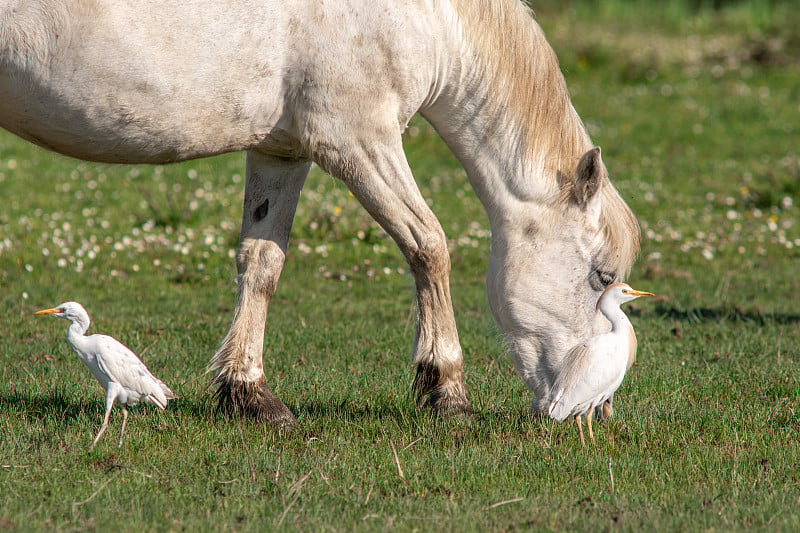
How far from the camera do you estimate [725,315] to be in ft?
24.4

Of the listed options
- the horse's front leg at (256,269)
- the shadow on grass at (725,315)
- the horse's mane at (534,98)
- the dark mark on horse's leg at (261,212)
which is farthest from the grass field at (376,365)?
the horse's mane at (534,98)

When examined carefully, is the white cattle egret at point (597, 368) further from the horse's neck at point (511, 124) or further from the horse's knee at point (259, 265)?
the horse's knee at point (259, 265)

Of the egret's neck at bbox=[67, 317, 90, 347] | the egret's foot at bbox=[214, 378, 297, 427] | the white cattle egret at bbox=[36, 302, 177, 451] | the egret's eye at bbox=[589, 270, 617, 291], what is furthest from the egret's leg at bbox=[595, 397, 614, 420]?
the egret's neck at bbox=[67, 317, 90, 347]

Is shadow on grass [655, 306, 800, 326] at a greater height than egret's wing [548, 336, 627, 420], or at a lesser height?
lesser

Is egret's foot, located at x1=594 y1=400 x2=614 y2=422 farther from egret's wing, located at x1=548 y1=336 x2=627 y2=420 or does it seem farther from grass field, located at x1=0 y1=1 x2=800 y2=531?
egret's wing, located at x1=548 y1=336 x2=627 y2=420

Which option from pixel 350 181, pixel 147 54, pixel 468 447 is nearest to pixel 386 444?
pixel 468 447

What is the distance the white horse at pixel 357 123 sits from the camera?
13.4 ft

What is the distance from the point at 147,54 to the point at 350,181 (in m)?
1.12

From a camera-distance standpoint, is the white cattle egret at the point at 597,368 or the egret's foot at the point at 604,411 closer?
the white cattle egret at the point at 597,368

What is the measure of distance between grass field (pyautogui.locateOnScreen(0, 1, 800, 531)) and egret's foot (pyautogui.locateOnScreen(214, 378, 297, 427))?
0.34 ft

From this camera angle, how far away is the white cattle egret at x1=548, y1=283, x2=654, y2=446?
4.42 metres

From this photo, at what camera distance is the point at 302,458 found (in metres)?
4.25

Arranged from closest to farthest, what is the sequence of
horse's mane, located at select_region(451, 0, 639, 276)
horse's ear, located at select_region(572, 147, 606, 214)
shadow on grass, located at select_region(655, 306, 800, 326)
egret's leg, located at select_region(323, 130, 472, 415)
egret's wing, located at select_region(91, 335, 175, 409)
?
egret's wing, located at select_region(91, 335, 175, 409) → egret's leg, located at select_region(323, 130, 472, 415) → horse's ear, located at select_region(572, 147, 606, 214) → horse's mane, located at select_region(451, 0, 639, 276) → shadow on grass, located at select_region(655, 306, 800, 326)

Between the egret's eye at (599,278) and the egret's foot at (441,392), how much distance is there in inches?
33.0
